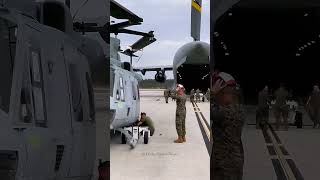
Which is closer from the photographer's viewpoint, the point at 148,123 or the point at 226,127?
the point at 226,127

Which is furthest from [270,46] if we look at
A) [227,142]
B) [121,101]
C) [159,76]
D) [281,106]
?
[121,101]

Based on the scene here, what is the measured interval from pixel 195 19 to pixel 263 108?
1061 mm

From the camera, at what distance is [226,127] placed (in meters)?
3.51

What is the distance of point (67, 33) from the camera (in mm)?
3621

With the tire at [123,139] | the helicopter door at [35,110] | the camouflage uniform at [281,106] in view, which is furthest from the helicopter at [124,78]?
the camouflage uniform at [281,106]

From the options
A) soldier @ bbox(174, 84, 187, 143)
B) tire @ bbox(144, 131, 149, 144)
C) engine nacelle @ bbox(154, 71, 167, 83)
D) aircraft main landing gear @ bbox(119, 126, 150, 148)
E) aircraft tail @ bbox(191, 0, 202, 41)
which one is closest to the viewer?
aircraft tail @ bbox(191, 0, 202, 41)

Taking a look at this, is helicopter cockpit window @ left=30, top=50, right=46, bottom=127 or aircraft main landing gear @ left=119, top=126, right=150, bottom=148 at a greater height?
helicopter cockpit window @ left=30, top=50, right=46, bottom=127

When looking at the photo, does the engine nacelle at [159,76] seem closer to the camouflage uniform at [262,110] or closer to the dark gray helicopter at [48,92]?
the dark gray helicopter at [48,92]

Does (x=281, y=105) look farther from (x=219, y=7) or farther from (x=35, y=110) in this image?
(x=35, y=110)

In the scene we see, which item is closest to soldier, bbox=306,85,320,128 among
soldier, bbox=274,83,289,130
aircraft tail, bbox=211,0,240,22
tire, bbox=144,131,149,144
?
soldier, bbox=274,83,289,130

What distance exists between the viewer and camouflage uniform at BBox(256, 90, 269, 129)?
4.17 metres

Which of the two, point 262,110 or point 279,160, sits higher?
point 262,110

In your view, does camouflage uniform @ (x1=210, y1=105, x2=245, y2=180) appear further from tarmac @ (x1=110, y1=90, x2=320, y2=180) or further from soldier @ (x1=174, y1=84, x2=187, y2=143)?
soldier @ (x1=174, y1=84, x2=187, y2=143)

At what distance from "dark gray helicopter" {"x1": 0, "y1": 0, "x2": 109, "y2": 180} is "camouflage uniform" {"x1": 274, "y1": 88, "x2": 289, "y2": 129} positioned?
4.81 ft
